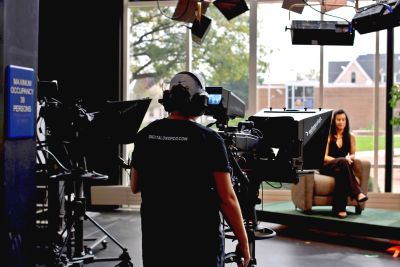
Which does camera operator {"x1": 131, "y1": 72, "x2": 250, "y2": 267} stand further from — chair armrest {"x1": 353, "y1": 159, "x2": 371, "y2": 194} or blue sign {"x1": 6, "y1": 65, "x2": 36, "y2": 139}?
chair armrest {"x1": 353, "y1": 159, "x2": 371, "y2": 194}

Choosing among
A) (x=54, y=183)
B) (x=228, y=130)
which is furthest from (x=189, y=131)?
(x=54, y=183)

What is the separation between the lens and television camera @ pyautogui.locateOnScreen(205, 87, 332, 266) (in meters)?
3.35

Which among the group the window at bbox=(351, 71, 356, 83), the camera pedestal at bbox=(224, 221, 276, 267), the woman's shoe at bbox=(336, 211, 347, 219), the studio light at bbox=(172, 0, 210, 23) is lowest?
the woman's shoe at bbox=(336, 211, 347, 219)

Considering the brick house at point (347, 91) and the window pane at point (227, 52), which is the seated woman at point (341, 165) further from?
the window pane at point (227, 52)

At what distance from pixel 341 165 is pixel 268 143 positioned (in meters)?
2.75

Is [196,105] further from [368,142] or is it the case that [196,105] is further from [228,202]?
[368,142]

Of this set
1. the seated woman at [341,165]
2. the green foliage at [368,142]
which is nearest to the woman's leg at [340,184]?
the seated woman at [341,165]

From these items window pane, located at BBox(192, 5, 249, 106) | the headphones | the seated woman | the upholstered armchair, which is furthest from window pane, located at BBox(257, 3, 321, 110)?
the headphones

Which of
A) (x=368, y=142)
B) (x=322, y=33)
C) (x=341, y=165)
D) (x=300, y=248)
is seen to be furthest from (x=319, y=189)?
(x=322, y=33)

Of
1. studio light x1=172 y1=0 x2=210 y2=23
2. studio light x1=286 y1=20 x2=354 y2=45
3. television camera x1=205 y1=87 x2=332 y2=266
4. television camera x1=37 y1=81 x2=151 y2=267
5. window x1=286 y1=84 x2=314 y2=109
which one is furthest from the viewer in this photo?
window x1=286 y1=84 x2=314 y2=109

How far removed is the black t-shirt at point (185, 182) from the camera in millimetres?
2143

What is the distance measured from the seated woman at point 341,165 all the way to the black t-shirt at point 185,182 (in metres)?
3.89

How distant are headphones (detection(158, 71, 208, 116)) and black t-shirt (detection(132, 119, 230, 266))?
0.07 metres

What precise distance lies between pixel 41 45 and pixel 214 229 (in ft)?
19.6
